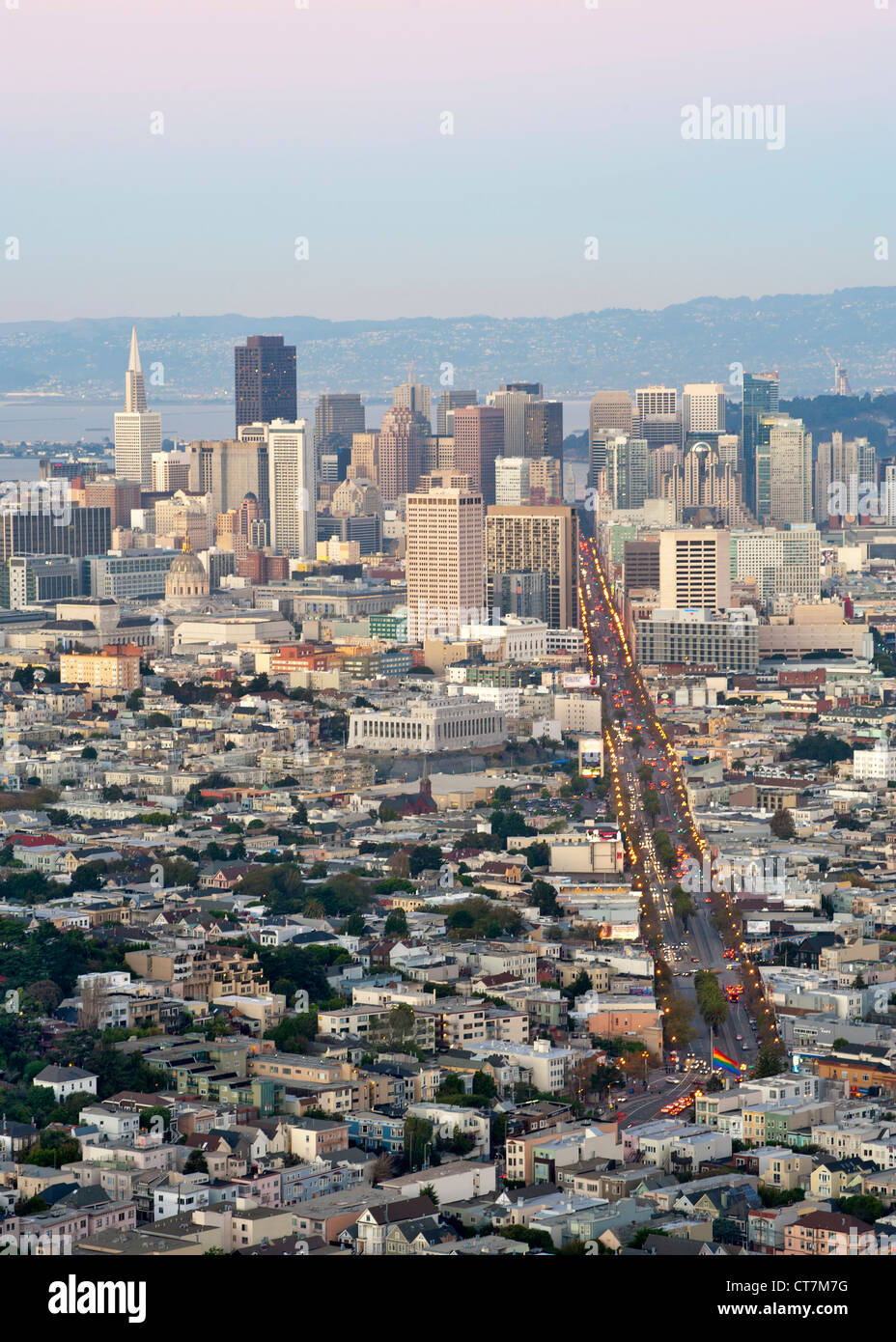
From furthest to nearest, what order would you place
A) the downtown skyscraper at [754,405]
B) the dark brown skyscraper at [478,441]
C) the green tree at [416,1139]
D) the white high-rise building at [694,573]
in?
the downtown skyscraper at [754,405], the dark brown skyscraper at [478,441], the white high-rise building at [694,573], the green tree at [416,1139]

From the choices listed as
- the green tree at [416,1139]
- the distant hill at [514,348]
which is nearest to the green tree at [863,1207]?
the green tree at [416,1139]

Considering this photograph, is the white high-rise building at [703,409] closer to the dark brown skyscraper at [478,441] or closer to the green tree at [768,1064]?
the dark brown skyscraper at [478,441]

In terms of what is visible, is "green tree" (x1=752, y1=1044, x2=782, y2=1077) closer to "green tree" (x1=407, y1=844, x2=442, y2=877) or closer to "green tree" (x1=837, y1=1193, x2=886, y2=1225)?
"green tree" (x1=837, y1=1193, x2=886, y2=1225)

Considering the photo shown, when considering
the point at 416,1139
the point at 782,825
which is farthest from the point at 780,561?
the point at 416,1139

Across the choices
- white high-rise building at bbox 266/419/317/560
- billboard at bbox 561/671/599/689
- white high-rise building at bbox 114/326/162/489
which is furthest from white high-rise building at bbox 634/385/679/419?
billboard at bbox 561/671/599/689

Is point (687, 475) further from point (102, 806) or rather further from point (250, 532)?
point (102, 806)

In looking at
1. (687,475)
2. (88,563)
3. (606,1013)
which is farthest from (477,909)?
(687,475)
